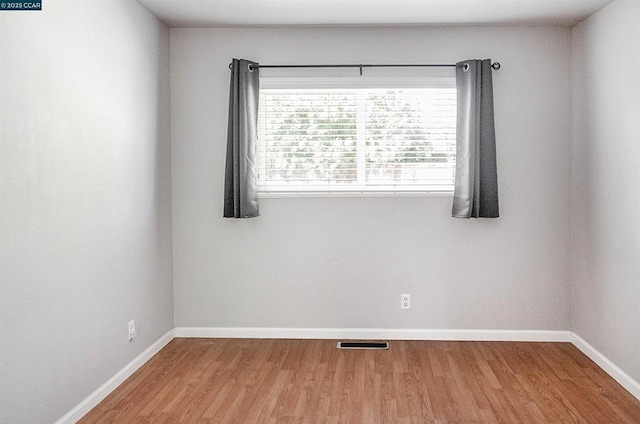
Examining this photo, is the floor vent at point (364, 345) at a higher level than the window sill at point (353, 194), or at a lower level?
lower

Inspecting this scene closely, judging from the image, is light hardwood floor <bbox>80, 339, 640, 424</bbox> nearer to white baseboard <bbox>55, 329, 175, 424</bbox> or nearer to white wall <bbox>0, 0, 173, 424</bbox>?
white baseboard <bbox>55, 329, 175, 424</bbox>

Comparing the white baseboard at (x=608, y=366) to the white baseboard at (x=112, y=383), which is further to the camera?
the white baseboard at (x=608, y=366)

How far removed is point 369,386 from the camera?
344 centimetres

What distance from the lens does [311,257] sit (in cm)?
448

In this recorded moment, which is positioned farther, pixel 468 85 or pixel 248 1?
pixel 468 85

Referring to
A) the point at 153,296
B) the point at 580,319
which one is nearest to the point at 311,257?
the point at 153,296

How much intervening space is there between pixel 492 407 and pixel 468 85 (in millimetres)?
2349

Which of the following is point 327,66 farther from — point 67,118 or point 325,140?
point 67,118

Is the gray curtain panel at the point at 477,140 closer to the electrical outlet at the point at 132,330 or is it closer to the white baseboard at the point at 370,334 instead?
the white baseboard at the point at 370,334

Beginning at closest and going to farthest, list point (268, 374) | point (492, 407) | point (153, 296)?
1. point (492, 407)
2. point (268, 374)
3. point (153, 296)

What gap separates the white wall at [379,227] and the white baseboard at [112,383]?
398mm

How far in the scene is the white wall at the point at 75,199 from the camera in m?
2.45

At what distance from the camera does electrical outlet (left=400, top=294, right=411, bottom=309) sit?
4449 mm

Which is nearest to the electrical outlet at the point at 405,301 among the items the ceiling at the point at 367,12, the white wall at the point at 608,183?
the white wall at the point at 608,183
